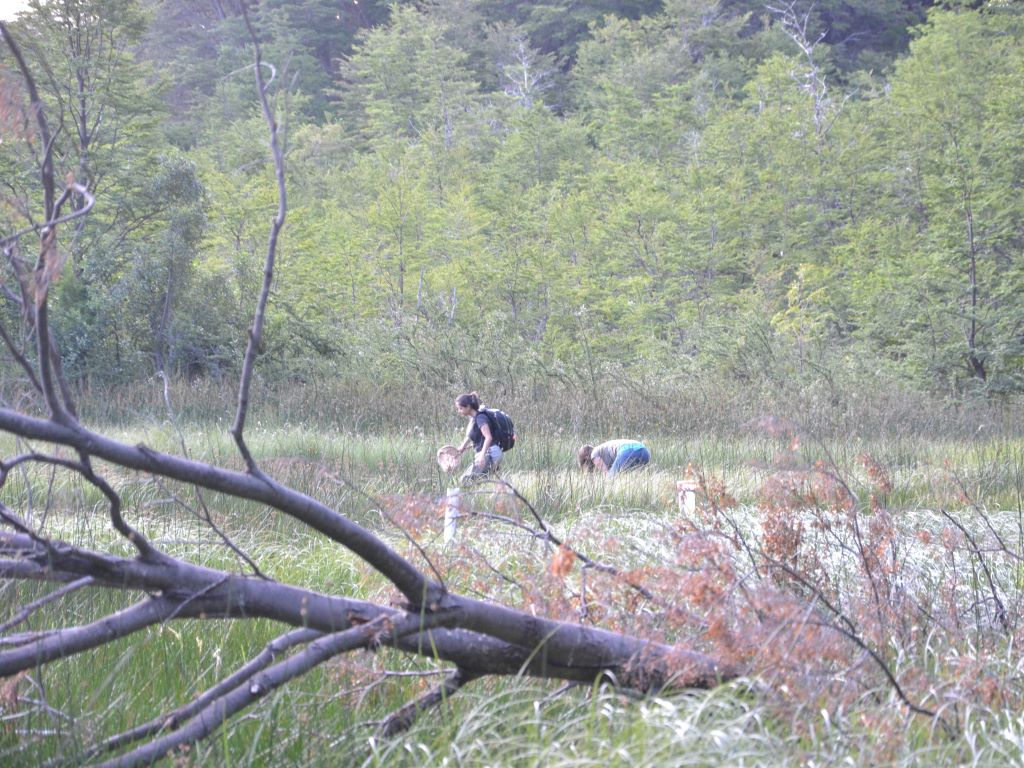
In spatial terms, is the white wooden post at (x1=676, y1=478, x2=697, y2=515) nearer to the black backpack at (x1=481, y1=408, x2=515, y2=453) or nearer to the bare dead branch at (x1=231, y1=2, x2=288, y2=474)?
the bare dead branch at (x1=231, y1=2, x2=288, y2=474)

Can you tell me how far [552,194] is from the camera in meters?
36.6

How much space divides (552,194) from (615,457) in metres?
26.2

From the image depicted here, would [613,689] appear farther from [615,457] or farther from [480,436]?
[615,457]

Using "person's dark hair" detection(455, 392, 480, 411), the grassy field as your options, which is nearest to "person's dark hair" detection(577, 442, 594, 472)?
"person's dark hair" detection(455, 392, 480, 411)

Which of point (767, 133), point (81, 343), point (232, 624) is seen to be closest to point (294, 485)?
point (232, 624)

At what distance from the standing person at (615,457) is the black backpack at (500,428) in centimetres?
80

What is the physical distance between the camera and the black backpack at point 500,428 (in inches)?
433

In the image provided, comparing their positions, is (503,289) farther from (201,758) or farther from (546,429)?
(201,758)

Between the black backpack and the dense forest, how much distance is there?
3.39m

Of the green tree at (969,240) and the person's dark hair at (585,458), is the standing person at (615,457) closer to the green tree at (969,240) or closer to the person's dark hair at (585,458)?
the person's dark hair at (585,458)

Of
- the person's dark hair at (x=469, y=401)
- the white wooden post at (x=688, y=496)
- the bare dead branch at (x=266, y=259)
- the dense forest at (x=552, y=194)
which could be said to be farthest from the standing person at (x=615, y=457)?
the bare dead branch at (x=266, y=259)

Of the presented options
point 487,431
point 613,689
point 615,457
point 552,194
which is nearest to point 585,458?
point 615,457

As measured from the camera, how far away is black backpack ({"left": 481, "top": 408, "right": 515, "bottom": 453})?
11.0 meters

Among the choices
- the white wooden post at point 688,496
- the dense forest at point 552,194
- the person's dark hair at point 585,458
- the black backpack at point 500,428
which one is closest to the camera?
the white wooden post at point 688,496
